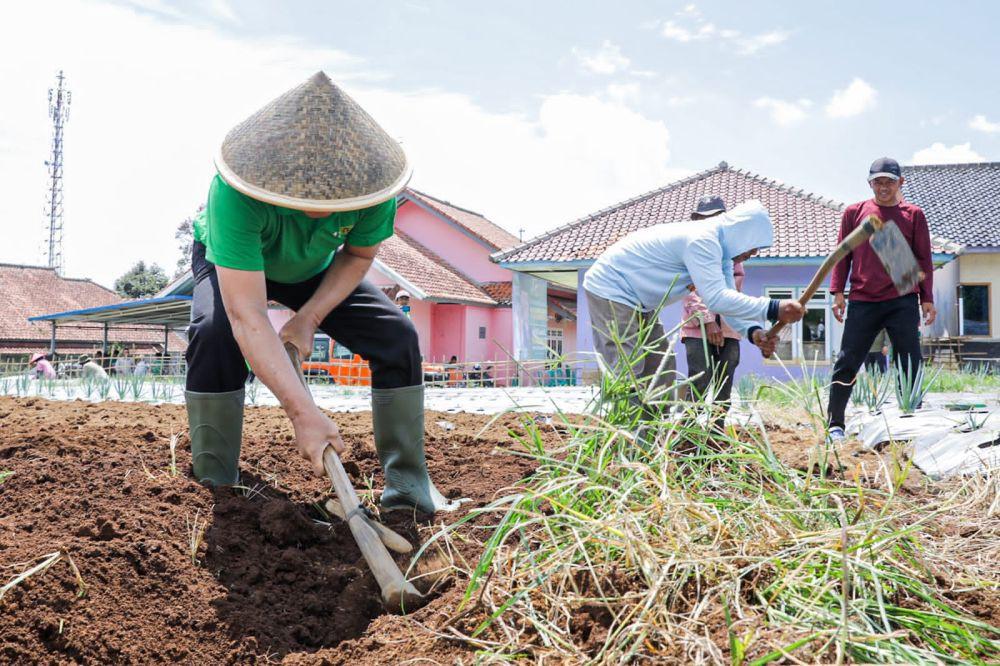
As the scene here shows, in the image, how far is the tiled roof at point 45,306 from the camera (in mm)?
29828

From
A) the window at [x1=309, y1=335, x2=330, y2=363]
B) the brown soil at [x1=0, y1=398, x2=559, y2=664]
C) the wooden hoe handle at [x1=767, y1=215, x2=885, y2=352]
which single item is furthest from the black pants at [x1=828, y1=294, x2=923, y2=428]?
the window at [x1=309, y1=335, x2=330, y2=363]

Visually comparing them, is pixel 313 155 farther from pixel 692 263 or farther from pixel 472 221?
pixel 472 221

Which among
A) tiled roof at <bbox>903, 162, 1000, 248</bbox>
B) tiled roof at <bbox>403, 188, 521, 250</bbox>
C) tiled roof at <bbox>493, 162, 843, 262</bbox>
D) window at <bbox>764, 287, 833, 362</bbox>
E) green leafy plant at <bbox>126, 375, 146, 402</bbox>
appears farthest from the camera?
tiled roof at <bbox>403, 188, 521, 250</bbox>

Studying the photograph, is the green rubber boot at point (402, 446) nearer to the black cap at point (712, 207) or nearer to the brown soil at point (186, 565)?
the brown soil at point (186, 565)

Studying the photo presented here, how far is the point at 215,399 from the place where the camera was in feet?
8.32

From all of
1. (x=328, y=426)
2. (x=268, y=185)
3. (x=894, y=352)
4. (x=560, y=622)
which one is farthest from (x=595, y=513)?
(x=894, y=352)

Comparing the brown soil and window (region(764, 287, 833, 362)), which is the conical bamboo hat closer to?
the brown soil

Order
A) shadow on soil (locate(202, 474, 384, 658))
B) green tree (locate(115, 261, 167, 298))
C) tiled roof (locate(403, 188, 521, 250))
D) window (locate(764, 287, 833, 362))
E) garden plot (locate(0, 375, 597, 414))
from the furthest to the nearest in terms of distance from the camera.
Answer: green tree (locate(115, 261, 167, 298)) < tiled roof (locate(403, 188, 521, 250)) < window (locate(764, 287, 833, 362)) < garden plot (locate(0, 375, 597, 414)) < shadow on soil (locate(202, 474, 384, 658))

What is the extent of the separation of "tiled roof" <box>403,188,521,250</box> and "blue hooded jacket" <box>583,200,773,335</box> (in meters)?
16.8

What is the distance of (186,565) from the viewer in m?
1.85

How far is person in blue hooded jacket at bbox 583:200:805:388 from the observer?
3.42 metres

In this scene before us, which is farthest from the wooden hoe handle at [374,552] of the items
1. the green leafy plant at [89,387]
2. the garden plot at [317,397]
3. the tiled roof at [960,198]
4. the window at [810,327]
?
the tiled roof at [960,198]

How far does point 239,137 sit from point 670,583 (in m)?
1.89

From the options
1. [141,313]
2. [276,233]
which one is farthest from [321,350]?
[276,233]
